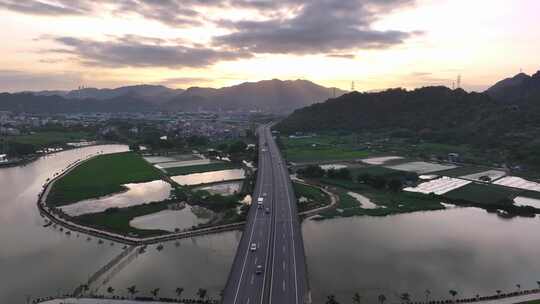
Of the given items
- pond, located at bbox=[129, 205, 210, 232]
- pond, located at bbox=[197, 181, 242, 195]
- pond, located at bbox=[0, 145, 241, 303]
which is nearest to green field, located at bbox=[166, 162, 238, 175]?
pond, located at bbox=[197, 181, 242, 195]

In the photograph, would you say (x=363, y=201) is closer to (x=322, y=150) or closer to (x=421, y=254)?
(x=421, y=254)

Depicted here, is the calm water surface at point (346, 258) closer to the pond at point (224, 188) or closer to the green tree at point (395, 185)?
the green tree at point (395, 185)

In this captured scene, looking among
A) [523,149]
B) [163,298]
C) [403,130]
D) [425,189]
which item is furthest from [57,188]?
[403,130]

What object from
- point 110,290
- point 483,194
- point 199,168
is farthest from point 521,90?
point 110,290

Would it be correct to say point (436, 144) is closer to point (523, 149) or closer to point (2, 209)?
point (523, 149)

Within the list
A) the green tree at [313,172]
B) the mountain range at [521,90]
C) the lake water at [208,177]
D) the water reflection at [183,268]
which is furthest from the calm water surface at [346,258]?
the mountain range at [521,90]
